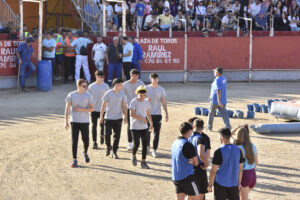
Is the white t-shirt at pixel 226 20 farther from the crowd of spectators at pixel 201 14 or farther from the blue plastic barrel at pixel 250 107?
the blue plastic barrel at pixel 250 107

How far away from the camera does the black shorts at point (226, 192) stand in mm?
8422

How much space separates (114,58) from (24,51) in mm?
3459

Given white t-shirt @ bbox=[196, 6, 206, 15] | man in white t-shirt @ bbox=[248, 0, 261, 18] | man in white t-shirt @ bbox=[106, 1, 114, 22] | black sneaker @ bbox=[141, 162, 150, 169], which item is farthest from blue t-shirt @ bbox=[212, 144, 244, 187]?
man in white t-shirt @ bbox=[248, 0, 261, 18]

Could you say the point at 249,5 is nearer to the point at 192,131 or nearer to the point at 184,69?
the point at 184,69

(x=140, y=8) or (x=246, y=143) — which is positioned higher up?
(x=140, y=8)

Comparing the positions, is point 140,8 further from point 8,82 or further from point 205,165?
point 205,165

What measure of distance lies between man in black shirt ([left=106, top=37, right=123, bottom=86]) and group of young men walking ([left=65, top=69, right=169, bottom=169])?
927 centimetres

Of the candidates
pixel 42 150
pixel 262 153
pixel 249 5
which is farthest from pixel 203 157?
pixel 249 5

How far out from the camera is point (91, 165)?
1241cm

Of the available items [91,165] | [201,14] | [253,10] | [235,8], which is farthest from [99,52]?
[91,165]

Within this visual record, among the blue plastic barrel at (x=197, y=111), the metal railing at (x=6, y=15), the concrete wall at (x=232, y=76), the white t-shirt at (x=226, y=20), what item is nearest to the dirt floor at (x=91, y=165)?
the blue plastic barrel at (x=197, y=111)

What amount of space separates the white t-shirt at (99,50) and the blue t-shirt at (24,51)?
2.69 meters

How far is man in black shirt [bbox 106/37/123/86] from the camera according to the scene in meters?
22.9

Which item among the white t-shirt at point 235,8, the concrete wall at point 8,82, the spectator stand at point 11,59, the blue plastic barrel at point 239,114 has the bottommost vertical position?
the blue plastic barrel at point 239,114
